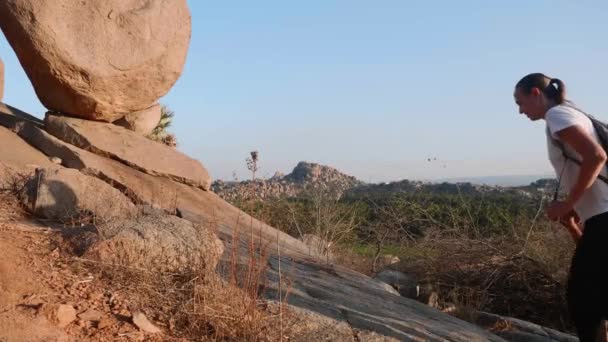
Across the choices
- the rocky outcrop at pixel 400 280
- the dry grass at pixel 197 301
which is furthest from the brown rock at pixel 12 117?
the dry grass at pixel 197 301

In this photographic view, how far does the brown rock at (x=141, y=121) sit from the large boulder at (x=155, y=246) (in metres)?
4.88

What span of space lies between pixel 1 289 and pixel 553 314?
5834 mm

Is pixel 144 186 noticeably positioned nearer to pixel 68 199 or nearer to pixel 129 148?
pixel 129 148

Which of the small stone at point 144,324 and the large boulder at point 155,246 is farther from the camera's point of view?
the large boulder at point 155,246

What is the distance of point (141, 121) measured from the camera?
855 centimetres

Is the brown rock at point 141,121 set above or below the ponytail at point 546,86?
below

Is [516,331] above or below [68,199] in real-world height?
below

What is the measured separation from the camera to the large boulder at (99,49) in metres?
6.89

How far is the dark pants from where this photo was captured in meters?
2.91

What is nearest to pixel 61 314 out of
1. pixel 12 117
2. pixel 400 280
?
pixel 400 280

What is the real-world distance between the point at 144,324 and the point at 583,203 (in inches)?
88.5

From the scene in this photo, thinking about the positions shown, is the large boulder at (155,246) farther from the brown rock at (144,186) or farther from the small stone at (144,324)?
the brown rock at (144,186)

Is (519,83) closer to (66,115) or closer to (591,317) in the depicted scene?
(591,317)

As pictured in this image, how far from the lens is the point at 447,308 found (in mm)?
5855
